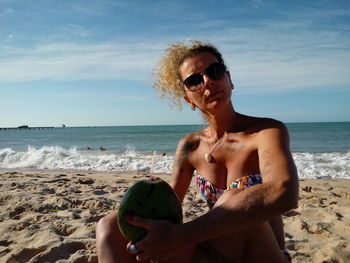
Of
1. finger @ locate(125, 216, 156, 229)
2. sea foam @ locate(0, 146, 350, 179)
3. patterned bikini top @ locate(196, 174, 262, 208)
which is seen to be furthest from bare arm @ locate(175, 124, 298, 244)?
sea foam @ locate(0, 146, 350, 179)

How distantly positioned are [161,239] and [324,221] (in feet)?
9.18

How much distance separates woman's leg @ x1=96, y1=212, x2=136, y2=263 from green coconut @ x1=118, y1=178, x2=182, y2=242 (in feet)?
0.73

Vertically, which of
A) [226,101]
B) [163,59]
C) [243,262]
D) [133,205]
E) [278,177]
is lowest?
[243,262]

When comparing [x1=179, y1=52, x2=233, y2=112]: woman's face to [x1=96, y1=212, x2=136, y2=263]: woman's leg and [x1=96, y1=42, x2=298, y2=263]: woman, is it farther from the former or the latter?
[x1=96, y1=212, x2=136, y2=263]: woman's leg

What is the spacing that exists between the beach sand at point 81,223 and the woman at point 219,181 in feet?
3.65

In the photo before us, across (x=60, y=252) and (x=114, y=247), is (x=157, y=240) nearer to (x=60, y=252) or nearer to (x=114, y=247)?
(x=114, y=247)

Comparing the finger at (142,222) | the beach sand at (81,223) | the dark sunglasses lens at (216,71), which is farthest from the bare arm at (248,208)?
the beach sand at (81,223)

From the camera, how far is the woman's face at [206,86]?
6.57ft

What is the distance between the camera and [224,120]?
208 cm

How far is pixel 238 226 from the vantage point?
1346 mm

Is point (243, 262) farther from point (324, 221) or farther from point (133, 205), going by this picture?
point (324, 221)

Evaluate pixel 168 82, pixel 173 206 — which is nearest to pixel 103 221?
pixel 173 206

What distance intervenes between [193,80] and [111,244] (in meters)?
1.09

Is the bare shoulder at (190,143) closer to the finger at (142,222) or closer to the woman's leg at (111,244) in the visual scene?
the woman's leg at (111,244)
